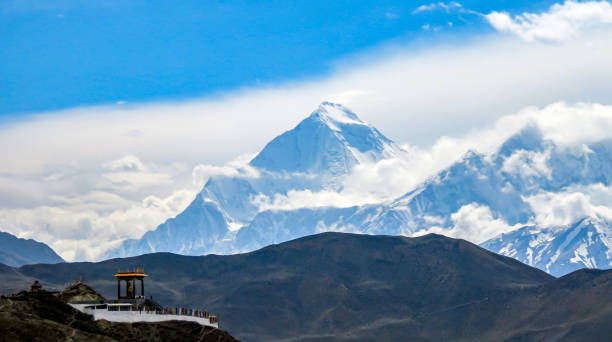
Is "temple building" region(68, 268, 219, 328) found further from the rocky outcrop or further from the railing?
the rocky outcrop

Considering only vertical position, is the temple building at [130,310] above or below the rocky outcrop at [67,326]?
above

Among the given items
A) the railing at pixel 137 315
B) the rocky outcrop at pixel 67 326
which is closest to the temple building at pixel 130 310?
the railing at pixel 137 315

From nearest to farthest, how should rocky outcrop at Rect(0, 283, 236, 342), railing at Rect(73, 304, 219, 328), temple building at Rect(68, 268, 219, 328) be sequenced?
rocky outcrop at Rect(0, 283, 236, 342) < railing at Rect(73, 304, 219, 328) < temple building at Rect(68, 268, 219, 328)

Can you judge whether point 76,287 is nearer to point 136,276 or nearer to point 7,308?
point 136,276

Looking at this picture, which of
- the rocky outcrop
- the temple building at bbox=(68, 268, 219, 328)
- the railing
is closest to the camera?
the rocky outcrop

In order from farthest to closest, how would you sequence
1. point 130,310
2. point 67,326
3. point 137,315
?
point 130,310 → point 137,315 → point 67,326

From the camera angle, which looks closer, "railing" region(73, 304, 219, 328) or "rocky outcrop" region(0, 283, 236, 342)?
"rocky outcrop" region(0, 283, 236, 342)

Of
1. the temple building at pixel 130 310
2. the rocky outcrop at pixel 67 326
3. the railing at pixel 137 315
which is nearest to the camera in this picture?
the rocky outcrop at pixel 67 326

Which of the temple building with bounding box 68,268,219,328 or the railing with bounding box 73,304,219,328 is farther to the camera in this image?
the temple building with bounding box 68,268,219,328

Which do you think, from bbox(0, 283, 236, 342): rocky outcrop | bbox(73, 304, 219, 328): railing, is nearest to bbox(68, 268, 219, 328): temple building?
→ bbox(73, 304, 219, 328): railing

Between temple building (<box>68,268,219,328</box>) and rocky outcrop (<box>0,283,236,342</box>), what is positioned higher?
temple building (<box>68,268,219,328</box>)

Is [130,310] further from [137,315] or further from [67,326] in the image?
[67,326]

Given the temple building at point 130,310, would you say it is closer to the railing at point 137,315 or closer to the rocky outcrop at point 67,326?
the railing at point 137,315

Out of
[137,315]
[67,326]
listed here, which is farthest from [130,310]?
[67,326]
